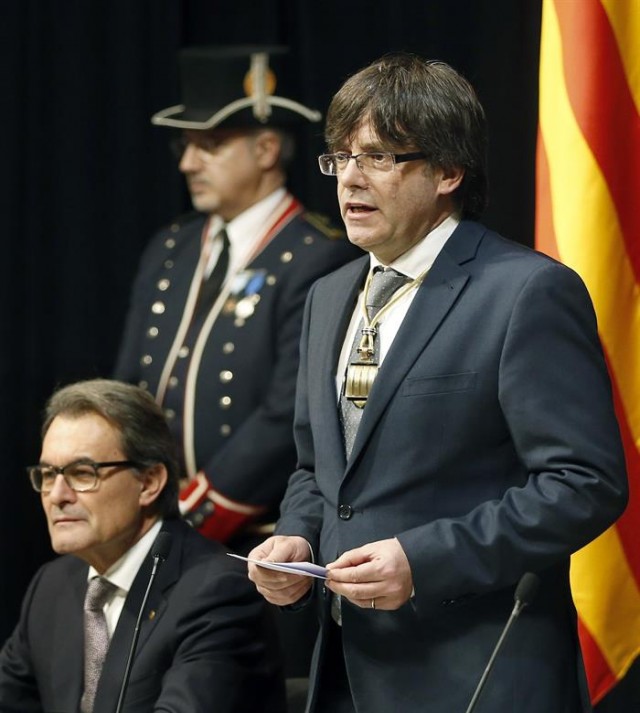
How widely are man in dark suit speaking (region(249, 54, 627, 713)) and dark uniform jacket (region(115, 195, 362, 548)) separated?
1301 mm

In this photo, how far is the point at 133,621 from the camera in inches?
120

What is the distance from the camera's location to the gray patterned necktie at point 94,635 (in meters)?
3.10

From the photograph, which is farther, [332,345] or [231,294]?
[231,294]

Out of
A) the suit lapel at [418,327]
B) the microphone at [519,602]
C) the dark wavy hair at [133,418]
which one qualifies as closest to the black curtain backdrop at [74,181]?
the dark wavy hair at [133,418]

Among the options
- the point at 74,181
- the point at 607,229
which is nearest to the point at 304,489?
the point at 607,229

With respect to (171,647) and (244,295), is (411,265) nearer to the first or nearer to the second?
(171,647)

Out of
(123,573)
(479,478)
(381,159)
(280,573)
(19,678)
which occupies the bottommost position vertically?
(19,678)

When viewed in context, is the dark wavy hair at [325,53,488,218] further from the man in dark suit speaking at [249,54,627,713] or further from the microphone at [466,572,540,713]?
the microphone at [466,572,540,713]

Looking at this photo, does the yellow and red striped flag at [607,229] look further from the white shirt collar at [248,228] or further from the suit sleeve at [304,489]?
the white shirt collar at [248,228]

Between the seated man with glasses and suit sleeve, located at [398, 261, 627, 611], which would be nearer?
suit sleeve, located at [398, 261, 627, 611]

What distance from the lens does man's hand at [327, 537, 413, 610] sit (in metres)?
2.21

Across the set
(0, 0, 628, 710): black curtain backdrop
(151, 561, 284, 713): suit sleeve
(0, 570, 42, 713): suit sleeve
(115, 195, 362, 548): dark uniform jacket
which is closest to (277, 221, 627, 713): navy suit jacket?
(151, 561, 284, 713): suit sleeve

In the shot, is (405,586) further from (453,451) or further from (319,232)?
(319,232)

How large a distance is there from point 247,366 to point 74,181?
1177 mm
